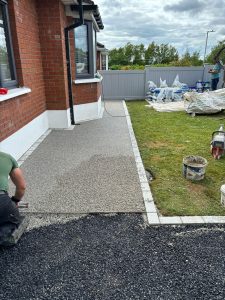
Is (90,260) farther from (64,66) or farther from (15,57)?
(64,66)

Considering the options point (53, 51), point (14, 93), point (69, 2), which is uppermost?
point (69, 2)

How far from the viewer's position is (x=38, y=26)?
6.22 meters

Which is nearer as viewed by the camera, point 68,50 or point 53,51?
point 53,51

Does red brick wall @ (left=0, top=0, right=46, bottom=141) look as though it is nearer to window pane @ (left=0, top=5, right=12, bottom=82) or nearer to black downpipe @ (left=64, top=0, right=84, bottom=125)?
window pane @ (left=0, top=5, right=12, bottom=82)

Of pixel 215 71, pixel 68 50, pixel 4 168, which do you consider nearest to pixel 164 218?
pixel 4 168

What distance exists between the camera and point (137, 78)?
1331 centimetres

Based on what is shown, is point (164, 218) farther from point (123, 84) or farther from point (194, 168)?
point (123, 84)

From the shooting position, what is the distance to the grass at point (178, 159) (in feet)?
10.5

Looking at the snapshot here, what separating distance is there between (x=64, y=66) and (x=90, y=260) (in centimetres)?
555

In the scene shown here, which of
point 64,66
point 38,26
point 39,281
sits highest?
point 38,26

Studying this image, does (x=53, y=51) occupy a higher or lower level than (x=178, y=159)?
higher

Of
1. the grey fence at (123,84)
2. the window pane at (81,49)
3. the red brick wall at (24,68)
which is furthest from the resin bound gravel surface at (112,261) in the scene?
the grey fence at (123,84)

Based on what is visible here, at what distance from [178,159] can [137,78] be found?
946 centimetres

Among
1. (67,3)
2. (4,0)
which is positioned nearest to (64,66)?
(67,3)
